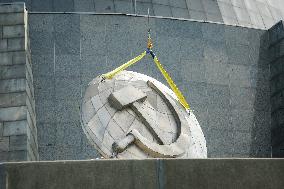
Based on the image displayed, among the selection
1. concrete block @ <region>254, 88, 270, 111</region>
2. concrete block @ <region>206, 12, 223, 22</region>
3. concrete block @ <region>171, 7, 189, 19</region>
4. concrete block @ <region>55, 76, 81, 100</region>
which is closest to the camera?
concrete block @ <region>55, 76, 81, 100</region>

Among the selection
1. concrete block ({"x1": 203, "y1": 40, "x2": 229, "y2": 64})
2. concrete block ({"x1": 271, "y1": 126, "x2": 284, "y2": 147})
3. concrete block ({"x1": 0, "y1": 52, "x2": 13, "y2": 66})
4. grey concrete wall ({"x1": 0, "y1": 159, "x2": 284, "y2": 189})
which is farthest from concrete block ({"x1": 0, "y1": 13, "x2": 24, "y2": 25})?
grey concrete wall ({"x1": 0, "y1": 159, "x2": 284, "y2": 189})

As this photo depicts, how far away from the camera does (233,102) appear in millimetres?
25000

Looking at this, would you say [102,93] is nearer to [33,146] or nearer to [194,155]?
[194,155]

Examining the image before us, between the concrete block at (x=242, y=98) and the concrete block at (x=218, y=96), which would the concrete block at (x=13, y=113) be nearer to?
the concrete block at (x=218, y=96)

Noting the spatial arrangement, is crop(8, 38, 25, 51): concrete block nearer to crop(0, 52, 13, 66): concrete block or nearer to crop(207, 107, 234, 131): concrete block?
crop(0, 52, 13, 66): concrete block

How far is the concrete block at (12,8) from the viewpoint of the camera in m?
22.7

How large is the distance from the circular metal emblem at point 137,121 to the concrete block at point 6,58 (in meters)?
7.65

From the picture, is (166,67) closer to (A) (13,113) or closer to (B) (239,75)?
(B) (239,75)

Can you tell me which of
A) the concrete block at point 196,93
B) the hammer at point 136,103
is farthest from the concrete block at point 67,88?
the hammer at point 136,103

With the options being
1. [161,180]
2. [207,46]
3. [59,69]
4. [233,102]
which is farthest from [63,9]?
[161,180]

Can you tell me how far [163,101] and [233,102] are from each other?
1035 centimetres

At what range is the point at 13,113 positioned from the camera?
69.0 ft

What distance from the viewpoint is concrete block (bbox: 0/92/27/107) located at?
2114 centimetres

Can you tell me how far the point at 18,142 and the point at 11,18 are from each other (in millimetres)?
4564
